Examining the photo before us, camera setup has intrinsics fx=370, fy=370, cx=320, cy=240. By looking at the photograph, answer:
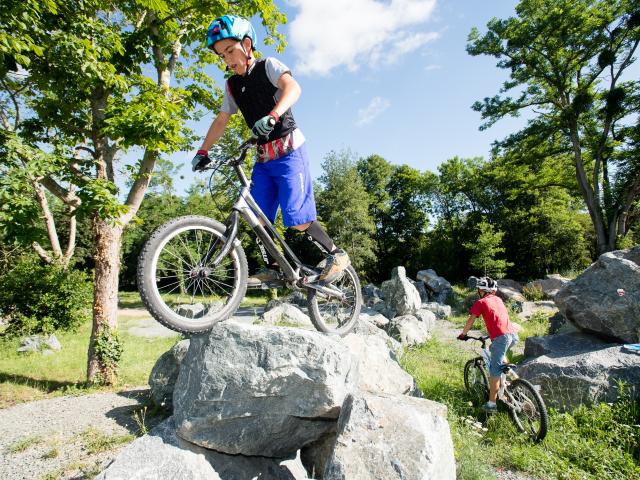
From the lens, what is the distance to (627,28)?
62.3 feet

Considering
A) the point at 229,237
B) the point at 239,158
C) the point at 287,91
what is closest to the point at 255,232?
the point at 229,237

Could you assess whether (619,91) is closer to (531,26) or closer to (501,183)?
(531,26)

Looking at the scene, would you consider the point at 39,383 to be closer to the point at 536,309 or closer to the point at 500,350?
the point at 500,350

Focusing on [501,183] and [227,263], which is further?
[501,183]

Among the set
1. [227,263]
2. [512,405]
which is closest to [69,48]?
[227,263]

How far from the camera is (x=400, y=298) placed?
1675 cm

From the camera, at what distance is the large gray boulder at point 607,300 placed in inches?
280

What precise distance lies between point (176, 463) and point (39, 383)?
8.00 m

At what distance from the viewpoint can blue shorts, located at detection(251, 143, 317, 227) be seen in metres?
3.53

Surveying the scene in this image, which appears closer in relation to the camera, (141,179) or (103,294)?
(103,294)

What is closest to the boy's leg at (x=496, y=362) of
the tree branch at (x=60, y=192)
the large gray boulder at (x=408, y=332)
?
the large gray boulder at (x=408, y=332)

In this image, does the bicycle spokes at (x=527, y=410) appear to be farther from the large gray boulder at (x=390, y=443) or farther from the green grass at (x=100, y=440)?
the green grass at (x=100, y=440)

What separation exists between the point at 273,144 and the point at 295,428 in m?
3.11

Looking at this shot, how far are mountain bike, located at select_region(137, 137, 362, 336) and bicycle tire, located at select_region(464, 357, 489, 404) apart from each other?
4925 mm
